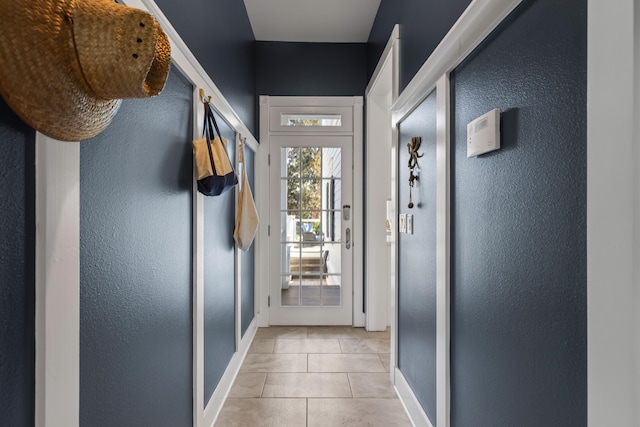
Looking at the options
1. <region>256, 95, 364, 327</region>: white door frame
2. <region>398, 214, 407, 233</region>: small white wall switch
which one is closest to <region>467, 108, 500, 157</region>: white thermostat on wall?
<region>398, 214, 407, 233</region>: small white wall switch

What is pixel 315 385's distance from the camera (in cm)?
239

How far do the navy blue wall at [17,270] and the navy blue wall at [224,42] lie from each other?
0.82 meters

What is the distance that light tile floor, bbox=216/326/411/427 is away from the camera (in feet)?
6.63

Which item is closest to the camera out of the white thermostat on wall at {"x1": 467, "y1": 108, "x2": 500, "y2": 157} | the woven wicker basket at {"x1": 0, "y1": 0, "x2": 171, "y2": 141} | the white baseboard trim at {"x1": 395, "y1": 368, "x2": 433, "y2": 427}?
the woven wicker basket at {"x1": 0, "y1": 0, "x2": 171, "y2": 141}

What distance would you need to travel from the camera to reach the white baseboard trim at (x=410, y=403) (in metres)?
1.81

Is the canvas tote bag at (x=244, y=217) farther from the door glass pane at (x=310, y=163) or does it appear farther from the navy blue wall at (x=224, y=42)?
the door glass pane at (x=310, y=163)

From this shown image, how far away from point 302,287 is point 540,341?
2.91 m

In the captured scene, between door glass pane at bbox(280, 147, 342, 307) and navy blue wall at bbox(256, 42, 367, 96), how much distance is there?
585 millimetres

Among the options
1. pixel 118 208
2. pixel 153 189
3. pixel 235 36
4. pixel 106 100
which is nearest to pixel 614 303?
pixel 106 100

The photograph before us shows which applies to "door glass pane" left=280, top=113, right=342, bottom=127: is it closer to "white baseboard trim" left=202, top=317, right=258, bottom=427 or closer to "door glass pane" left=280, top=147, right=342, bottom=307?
"door glass pane" left=280, top=147, right=342, bottom=307

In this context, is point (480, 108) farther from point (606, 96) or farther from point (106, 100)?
point (106, 100)

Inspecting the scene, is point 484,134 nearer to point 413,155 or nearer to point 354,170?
point 413,155

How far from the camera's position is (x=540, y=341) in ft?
3.01

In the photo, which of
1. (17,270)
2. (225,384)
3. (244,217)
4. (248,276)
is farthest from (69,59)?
(248,276)
